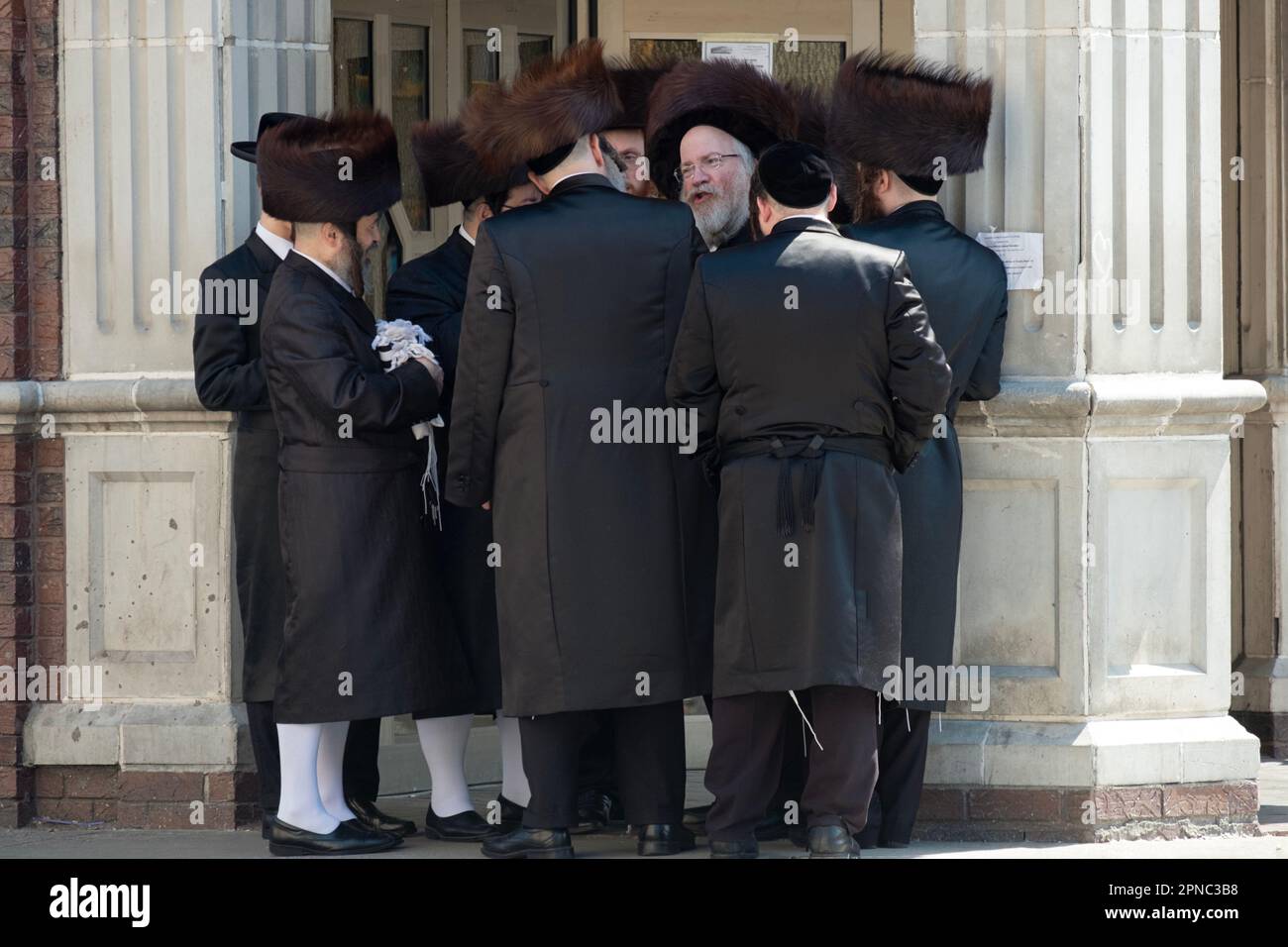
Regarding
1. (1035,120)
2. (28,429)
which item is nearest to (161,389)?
(28,429)

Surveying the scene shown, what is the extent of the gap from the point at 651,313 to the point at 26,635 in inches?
104

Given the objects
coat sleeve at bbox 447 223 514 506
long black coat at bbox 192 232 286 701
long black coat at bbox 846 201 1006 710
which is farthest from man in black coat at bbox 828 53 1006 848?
long black coat at bbox 192 232 286 701

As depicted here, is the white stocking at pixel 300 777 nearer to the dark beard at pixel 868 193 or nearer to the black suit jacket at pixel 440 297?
the black suit jacket at pixel 440 297

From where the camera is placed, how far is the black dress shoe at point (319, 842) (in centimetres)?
671

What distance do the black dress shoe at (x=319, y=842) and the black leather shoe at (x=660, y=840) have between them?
0.86 m

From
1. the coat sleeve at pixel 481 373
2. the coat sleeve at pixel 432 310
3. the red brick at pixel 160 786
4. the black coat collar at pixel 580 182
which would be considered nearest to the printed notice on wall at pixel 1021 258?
the black coat collar at pixel 580 182

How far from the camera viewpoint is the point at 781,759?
21.0 feet

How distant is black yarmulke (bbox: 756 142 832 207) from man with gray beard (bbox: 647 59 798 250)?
604 mm

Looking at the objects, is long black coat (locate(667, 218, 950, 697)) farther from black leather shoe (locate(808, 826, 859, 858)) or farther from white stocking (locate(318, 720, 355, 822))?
white stocking (locate(318, 720, 355, 822))

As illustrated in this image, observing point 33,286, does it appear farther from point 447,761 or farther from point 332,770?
point 447,761

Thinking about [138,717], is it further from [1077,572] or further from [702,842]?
[1077,572]

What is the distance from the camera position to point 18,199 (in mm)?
7520

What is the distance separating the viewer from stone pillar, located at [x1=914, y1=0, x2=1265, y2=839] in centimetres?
691

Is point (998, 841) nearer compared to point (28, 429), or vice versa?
point (998, 841)
